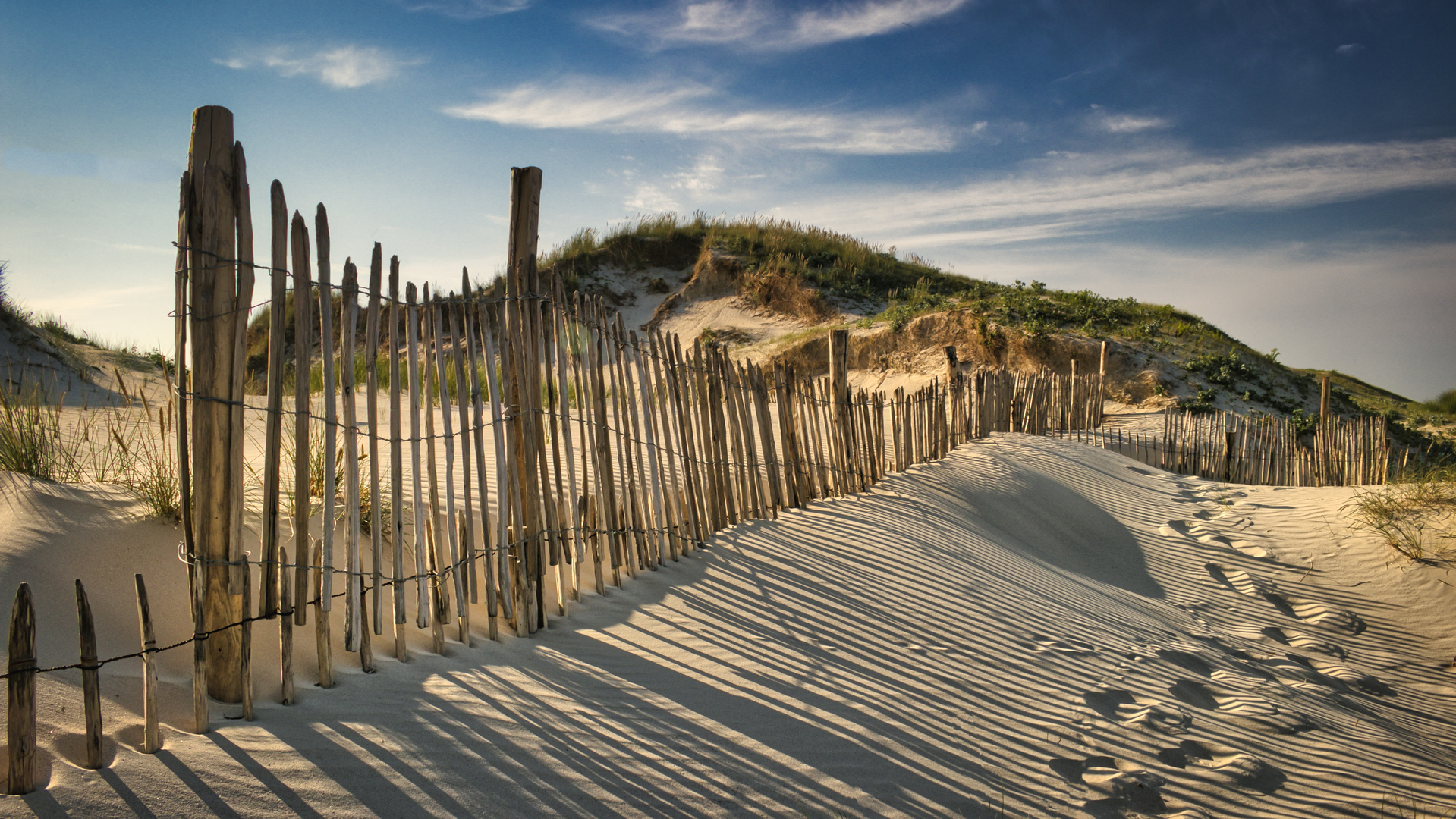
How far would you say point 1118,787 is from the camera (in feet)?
9.41

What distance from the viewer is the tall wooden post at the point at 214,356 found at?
7.91 ft

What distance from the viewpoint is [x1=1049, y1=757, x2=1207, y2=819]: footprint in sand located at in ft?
9.01

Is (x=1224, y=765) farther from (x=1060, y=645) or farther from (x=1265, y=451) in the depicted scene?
(x=1265, y=451)

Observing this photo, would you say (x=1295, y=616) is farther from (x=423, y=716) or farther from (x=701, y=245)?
(x=701, y=245)

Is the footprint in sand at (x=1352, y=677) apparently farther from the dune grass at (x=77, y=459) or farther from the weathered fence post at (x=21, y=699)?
the dune grass at (x=77, y=459)

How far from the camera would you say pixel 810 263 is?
72.4 feet

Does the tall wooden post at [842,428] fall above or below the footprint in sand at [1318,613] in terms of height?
above

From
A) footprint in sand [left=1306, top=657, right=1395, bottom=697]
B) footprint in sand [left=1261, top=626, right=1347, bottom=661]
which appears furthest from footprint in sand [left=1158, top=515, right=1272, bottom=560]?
footprint in sand [left=1306, top=657, right=1395, bottom=697]

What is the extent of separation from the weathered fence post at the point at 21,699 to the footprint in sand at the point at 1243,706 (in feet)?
14.4

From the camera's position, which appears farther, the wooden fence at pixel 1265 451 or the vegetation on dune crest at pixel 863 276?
the vegetation on dune crest at pixel 863 276

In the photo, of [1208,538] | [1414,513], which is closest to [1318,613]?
[1208,538]

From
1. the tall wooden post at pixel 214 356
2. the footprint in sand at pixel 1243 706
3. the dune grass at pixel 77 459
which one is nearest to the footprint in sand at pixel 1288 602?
the footprint in sand at pixel 1243 706

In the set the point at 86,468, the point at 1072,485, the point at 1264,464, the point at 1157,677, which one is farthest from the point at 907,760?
the point at 1264,464

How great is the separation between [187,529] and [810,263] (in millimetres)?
20558
